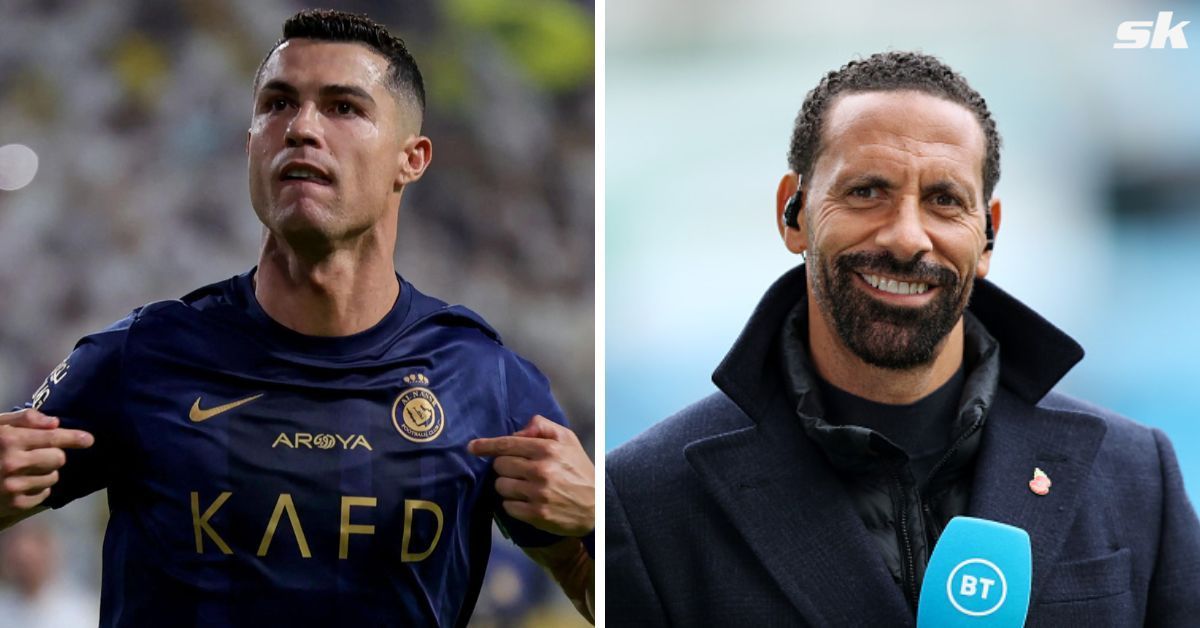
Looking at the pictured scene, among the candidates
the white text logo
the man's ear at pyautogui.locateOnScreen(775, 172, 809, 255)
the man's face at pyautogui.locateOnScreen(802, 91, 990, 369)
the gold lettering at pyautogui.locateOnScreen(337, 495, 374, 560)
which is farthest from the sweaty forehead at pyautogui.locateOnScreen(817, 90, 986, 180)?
the gold lettering at pyautogui.locateOnScreen(337, 495, 374, 560)

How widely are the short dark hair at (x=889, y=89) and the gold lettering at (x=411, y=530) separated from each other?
840mm

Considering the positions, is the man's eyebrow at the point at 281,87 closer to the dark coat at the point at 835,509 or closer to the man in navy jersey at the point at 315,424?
the man in navy jersey at the point at 315,424

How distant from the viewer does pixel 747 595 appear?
2164 millimetres

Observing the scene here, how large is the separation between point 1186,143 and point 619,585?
1262mm

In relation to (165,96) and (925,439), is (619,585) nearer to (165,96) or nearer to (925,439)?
(925,439)

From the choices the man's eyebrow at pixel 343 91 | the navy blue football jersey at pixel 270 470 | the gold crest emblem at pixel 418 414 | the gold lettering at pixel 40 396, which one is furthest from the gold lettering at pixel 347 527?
the man's eyebrow at pixel 343 91

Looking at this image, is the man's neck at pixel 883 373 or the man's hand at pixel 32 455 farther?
the man's neck at pixel 883 373

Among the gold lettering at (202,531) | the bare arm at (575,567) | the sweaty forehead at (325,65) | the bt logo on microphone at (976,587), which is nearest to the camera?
the bt logo on microphone at (976,587)

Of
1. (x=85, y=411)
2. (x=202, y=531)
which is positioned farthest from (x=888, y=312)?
(x=85, y=411)

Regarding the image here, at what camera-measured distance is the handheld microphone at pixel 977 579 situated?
192cm

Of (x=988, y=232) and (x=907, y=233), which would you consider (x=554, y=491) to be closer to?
(x=907, y=233)

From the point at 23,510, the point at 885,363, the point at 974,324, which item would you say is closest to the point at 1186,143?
the point at 974,324

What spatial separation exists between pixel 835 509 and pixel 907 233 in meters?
0.46

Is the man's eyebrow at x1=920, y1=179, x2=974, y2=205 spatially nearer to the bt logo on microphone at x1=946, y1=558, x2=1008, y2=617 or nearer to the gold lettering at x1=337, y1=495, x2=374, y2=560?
the bt logo on microphone at x1=946, y1=558, x2=1008, y2=617
